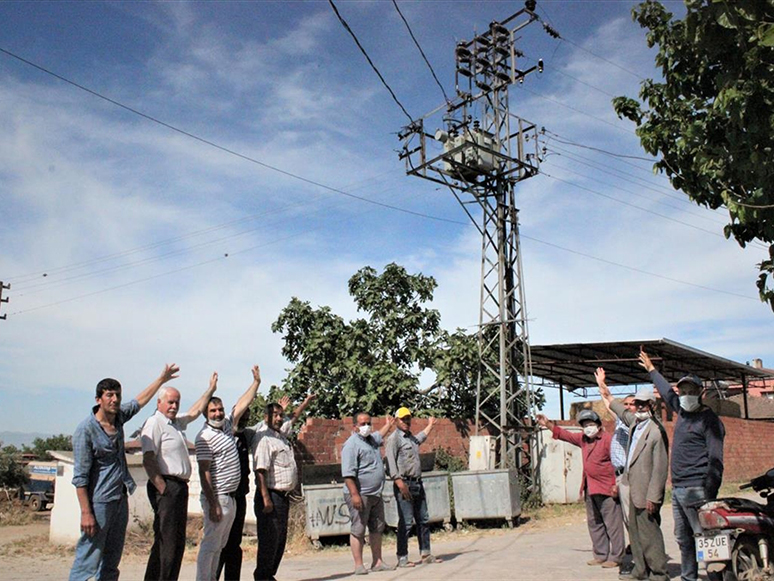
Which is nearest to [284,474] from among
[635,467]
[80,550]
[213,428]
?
[213,428]

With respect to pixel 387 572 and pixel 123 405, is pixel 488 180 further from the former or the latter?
pixel 123 405

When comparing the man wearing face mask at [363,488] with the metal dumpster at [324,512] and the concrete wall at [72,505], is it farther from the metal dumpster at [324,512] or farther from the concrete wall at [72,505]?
the concrete wall at [72,505]

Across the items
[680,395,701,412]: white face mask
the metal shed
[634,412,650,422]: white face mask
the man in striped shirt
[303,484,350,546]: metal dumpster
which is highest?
the metal shed

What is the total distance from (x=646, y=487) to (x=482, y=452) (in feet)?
29.2

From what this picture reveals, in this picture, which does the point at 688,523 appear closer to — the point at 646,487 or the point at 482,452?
the point at 646,487

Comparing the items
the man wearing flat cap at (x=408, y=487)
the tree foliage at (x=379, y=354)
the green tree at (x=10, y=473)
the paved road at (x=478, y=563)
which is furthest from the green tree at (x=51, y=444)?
the man wearing flat cap at (x=408, y=487)

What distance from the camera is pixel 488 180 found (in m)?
17.3

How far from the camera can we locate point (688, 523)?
22.6ft

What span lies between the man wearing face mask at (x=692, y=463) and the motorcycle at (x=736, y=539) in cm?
17

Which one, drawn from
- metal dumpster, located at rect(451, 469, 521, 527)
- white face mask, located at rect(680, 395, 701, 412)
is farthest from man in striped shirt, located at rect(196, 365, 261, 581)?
metal dumpster, located at rect(451, 469, 521, 527)

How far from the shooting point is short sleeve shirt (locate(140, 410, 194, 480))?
617cm

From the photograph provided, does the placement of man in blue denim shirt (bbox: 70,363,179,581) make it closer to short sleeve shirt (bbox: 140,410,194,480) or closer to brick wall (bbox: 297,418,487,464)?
short sleeve shirt (bbox: 140,410,194,480)

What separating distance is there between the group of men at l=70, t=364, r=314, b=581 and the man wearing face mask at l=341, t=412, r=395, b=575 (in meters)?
1.09

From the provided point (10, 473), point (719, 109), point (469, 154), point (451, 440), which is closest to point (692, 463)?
point (719, 109)
